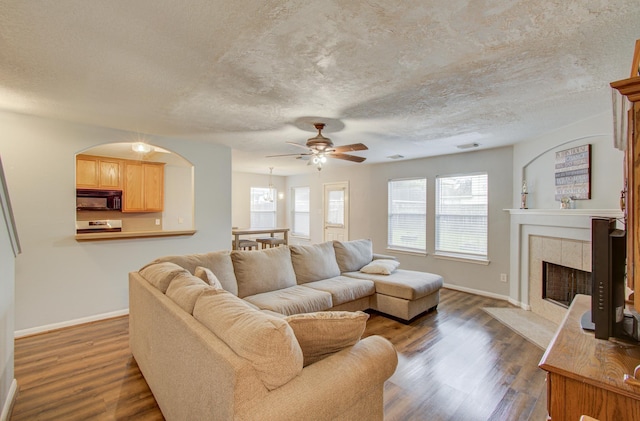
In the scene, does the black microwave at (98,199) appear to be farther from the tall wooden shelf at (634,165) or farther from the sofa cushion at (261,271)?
the tall wooden shelf at (634,165)

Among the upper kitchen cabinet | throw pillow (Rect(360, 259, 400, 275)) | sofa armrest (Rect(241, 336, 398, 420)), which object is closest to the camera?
sofa armrest (Rect(241, 336, 398, 420))

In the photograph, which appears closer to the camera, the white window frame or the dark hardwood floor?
the dark hardwood floor

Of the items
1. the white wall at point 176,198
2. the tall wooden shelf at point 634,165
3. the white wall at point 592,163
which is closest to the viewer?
the tall wooden shelf at point 634,165

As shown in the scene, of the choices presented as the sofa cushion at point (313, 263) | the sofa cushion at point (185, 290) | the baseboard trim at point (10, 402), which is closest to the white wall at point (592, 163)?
the sofa cushion at point (313, 263)

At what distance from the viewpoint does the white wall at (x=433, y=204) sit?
15.4 ft

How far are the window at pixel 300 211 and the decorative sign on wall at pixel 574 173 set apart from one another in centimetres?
570

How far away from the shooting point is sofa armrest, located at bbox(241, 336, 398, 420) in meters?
1.09

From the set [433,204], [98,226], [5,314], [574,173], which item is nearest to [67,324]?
[5,314]

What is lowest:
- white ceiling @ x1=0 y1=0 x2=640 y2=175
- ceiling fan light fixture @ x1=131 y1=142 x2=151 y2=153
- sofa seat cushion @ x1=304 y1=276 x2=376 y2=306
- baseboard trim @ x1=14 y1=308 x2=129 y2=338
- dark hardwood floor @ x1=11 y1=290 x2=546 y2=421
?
dark hardwood floor @ x1=11 y1=290 x2=546 y2=421

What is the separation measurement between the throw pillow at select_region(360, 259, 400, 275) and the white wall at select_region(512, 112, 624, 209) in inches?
85.0

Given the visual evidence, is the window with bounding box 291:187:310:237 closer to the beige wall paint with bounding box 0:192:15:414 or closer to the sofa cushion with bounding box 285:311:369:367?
the beige wall paint with bounding box 0:192:15:414

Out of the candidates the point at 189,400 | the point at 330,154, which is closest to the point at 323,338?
the point at 189,400

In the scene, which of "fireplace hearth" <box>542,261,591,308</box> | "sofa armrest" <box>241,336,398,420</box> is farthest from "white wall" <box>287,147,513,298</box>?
"sofa armrest" <box>241,336,398,420</box>

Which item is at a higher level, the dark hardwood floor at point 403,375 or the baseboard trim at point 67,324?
the baseboard trim at point 67,324
